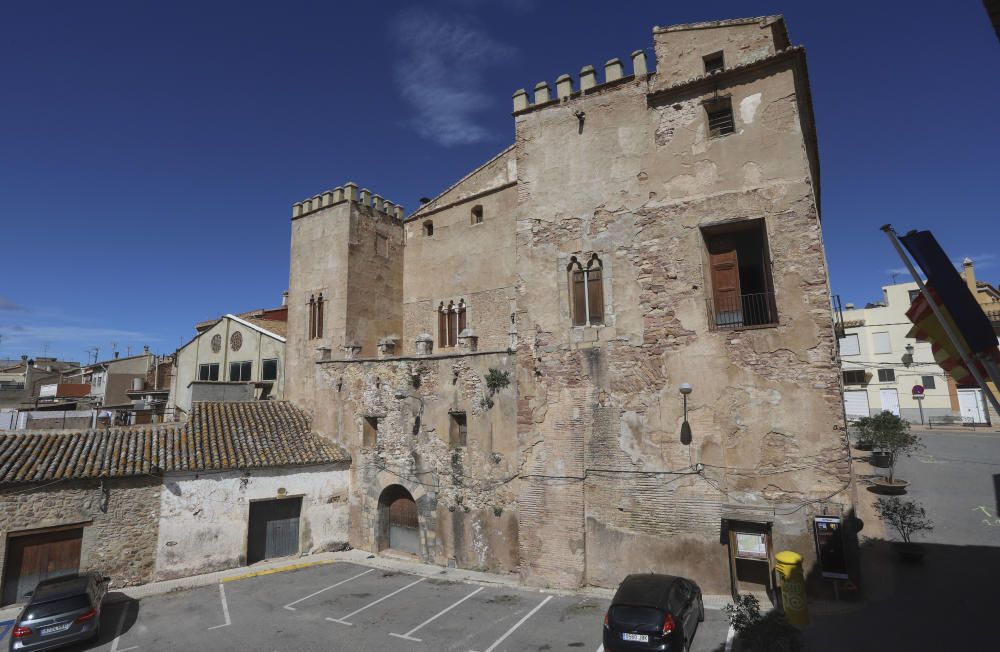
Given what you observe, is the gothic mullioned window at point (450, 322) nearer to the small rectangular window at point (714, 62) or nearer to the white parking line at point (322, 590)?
the white parking line at point (322, 590)

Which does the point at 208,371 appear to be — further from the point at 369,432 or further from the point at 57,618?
the point at 57,618

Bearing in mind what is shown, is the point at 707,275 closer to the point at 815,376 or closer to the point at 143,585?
the point at 815,376

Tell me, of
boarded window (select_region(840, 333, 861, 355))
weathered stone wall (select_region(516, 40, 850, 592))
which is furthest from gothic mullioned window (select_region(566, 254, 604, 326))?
boarded window (select_region(840, 333, 861, 355))

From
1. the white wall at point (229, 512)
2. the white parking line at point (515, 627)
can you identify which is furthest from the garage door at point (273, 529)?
the white parking line at point (515, 627)

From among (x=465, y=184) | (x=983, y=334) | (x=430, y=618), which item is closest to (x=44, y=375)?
(x=465, y=184)

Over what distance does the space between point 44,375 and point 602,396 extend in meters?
56.3

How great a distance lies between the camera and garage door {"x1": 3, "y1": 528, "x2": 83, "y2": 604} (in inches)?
566

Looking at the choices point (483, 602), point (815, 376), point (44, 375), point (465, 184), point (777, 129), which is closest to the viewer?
point (815, 376)

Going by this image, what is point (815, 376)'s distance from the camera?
37.1 ft

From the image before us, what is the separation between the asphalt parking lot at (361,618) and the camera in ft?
36.3

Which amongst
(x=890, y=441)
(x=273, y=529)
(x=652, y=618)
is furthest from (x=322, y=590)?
(x=890, y=441)

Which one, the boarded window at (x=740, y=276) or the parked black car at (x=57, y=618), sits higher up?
the boarded window at (x=740, y=276)

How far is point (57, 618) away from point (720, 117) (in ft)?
64.0

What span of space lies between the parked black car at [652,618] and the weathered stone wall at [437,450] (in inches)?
230
